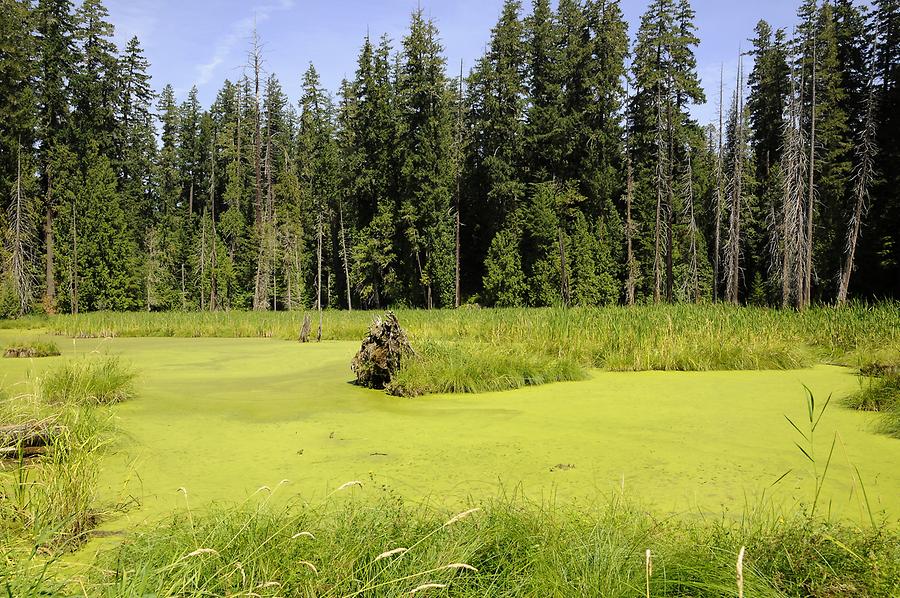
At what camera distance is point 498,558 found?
6.78 ft

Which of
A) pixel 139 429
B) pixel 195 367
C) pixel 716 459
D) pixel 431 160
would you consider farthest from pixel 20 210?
pixel 716 459

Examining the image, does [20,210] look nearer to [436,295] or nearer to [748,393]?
[436,295]

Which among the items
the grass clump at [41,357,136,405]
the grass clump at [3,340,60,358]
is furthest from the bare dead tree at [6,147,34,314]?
the grass clump at [41,357,136,405]

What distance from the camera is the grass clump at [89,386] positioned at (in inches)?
201

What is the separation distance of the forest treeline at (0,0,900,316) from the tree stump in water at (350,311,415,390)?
53.3 ft

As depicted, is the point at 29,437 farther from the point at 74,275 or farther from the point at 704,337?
the point at 74,275

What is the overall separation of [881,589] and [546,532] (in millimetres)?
1038

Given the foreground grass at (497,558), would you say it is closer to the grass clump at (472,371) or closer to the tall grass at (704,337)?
the grass clump at (472,371)

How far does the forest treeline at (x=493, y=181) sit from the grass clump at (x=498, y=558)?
19.6 m

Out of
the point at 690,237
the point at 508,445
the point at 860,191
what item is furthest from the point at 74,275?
the point at 860,191

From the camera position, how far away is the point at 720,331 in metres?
8.36

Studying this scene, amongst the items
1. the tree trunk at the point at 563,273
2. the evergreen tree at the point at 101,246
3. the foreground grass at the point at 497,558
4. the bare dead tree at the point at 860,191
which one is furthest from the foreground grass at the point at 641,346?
the evergreen tree at the point at 101,246

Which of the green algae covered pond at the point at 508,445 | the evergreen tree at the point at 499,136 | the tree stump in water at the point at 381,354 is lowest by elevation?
the green algae covered pond at the point at 508,445

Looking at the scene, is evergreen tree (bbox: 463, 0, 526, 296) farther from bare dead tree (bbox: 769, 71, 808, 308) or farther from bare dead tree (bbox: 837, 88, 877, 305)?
bare dead tree (bbox: 837, 88, 877, 305)
